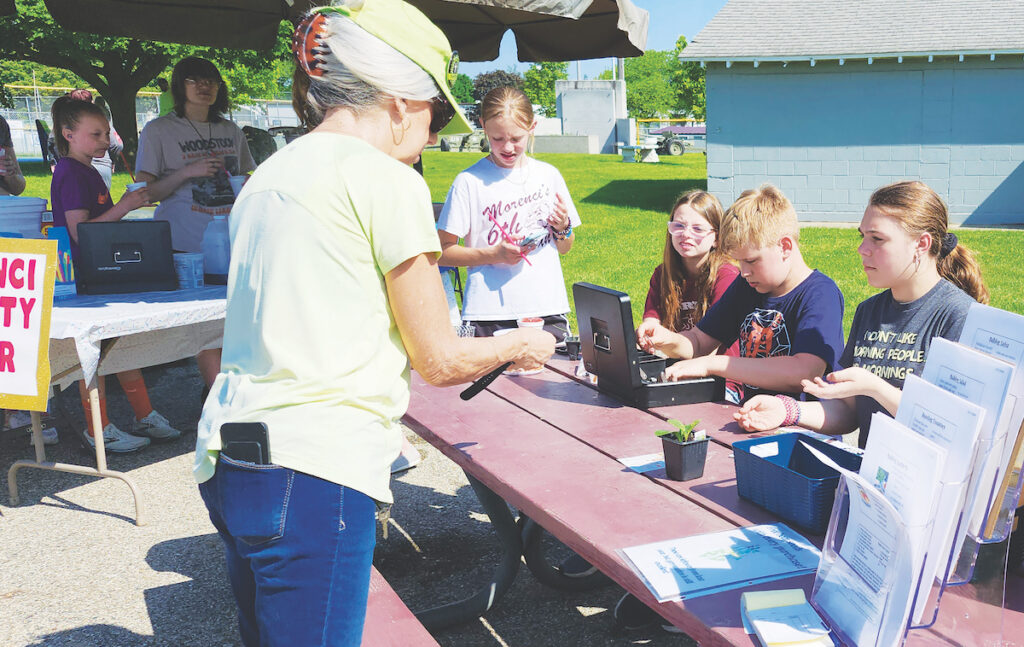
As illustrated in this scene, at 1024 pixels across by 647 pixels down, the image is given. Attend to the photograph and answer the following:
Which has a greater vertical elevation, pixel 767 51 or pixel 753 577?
pixel 767 51

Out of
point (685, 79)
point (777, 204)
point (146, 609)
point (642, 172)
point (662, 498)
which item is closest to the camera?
point (662, 498)

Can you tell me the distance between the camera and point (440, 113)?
66.9 inches

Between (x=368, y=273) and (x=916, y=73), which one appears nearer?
(x=368, y=273)

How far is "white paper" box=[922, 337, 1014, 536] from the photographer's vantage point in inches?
51.9

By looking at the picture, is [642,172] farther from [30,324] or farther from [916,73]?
[30,324]

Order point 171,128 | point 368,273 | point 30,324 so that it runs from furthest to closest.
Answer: point 171,128
point 30,324
point 368,273

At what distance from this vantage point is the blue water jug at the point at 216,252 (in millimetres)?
4500

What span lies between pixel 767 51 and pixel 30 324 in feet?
43.4

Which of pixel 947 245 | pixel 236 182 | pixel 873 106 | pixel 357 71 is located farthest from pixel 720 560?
pixel 873 106

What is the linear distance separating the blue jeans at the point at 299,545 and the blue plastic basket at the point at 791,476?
0.85 m

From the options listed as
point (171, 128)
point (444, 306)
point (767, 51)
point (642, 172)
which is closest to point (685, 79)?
point (642, 172)

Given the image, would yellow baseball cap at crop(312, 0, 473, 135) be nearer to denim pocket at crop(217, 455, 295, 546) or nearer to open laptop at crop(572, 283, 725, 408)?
denim pocket at crop(217, 455, 295, 546)

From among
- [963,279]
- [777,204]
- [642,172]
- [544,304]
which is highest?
[777,204]

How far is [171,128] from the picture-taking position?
195 inches
